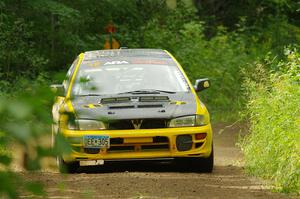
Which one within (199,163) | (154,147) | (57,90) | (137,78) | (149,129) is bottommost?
(199,163)

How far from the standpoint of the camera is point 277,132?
1002cm

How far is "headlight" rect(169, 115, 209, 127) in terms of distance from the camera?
1040 cm

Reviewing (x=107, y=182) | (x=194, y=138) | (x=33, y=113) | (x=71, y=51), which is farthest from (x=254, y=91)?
(x=71, y=51)

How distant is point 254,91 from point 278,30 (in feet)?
67.0

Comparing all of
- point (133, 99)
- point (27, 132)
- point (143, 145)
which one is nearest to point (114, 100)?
point (133, 99)

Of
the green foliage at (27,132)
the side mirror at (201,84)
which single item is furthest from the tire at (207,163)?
the green foliage at (27,132)

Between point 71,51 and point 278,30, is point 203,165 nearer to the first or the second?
point 71,51

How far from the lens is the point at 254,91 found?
495 inches

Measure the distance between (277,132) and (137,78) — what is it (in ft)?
7.50

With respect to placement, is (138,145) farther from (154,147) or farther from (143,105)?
(143,105)

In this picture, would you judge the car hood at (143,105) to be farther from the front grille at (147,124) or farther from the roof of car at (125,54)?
the roof of car at (125,54)

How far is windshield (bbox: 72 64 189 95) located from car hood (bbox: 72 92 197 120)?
382mm

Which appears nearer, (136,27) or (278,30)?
(136,27)

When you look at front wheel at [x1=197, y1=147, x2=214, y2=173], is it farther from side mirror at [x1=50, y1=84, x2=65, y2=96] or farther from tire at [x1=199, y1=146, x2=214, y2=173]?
side mirror at [x1=50, y1=84, x2=65, y2=96]
